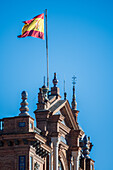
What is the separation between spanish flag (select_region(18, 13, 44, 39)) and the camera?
83688 millimetres

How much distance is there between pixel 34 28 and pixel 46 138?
11050mm

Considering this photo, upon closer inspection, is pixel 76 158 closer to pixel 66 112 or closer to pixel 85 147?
pixel 85 147

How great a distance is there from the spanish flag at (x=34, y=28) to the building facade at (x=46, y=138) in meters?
5.17

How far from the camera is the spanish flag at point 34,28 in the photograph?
83688mm

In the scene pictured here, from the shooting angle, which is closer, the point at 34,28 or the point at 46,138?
the point at 46,138

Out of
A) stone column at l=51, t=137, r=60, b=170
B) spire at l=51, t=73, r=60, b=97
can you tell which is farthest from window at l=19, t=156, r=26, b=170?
spire at l=51, t=73, r=60, b=97

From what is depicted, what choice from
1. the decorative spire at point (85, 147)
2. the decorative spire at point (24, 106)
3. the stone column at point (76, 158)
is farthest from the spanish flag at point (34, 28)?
the decorative spire at point (85, 147)

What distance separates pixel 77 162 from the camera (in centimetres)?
8731

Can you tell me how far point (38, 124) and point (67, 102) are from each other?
6.20 meters

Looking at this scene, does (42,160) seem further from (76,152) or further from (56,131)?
(76,152)

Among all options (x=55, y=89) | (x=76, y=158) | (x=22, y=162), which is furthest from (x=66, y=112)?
(x=22, y=162)

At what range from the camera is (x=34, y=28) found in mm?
84312

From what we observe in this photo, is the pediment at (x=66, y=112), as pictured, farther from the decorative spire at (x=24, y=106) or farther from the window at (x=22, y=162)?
the window at (x=22, y=162)

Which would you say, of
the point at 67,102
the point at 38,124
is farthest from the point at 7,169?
Answer: the point at 67,102
